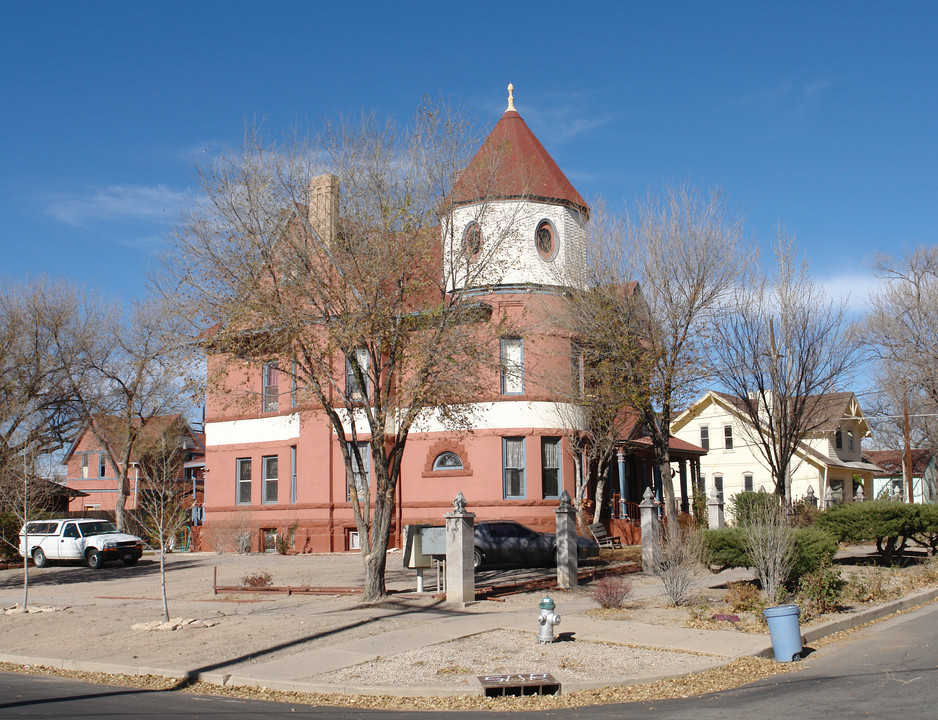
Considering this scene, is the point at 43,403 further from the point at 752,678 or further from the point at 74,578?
the point at 752,678

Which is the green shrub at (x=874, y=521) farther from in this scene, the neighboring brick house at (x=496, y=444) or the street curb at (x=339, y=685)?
the neighboring brick house at (x=496, y=444)

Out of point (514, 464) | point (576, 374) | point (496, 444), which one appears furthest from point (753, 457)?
point (576, 374)

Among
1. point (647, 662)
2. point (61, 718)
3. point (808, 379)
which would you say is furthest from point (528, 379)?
point (61, 718)

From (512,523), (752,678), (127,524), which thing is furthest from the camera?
(127,524)

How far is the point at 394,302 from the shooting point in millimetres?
16125

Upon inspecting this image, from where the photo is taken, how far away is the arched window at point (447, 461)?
1088 inches

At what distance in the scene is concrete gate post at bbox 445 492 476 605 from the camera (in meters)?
15.6

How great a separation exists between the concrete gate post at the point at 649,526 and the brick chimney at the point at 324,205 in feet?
29.0

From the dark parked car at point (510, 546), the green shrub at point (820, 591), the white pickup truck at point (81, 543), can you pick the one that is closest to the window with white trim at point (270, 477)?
the white pickup truck at point (81, 543)

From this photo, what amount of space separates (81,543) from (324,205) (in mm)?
17405

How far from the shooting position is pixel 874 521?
19.7 metres

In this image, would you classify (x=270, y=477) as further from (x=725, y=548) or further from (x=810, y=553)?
(x=810, y=553)

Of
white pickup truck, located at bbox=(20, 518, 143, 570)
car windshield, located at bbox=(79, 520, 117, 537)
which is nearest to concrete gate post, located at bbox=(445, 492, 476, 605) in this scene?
white pickup truck, located at bbox=(20, 518, 143, 570)

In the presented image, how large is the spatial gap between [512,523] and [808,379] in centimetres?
894
